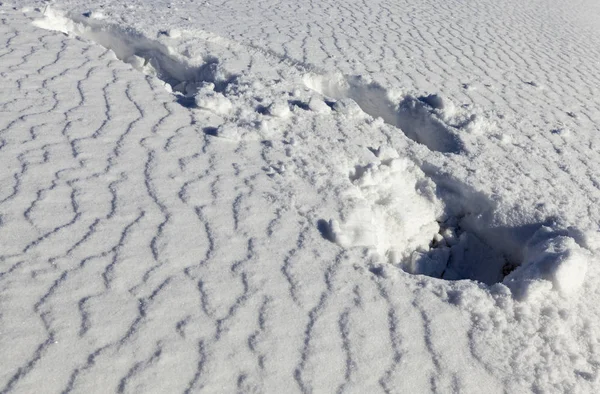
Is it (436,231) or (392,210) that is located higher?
(392,210)

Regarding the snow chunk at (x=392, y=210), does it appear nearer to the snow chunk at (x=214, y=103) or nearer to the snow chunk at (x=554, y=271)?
the snow chunk at (x=554, y=271)

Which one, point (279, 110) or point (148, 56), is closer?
point (279, 110)

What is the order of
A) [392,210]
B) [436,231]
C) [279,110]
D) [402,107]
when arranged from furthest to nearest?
[402,107]
[279,110]
[436,231]
[392,210]

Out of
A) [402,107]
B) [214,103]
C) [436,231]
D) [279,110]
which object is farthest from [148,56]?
[436,231]

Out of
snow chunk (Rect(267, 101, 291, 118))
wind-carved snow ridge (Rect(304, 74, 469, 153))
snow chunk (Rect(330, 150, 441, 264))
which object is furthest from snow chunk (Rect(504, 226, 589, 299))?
snow chunk (Rect(267, 101, 291, 118))

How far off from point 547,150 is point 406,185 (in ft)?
4.51

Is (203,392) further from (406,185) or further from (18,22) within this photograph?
(18,22)

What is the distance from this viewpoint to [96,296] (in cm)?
266

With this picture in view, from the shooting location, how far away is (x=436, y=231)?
4020 mm

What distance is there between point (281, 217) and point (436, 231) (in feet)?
3.86

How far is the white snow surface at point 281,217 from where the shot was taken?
8.24ft

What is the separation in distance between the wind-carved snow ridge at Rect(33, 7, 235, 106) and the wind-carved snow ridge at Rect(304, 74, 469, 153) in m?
0.93

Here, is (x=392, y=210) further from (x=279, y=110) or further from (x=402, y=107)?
(x=402, y=107)

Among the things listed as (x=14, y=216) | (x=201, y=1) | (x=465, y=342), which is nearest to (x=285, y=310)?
(x=465, y=342)
